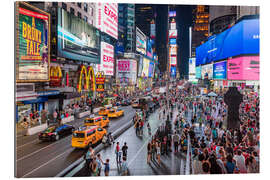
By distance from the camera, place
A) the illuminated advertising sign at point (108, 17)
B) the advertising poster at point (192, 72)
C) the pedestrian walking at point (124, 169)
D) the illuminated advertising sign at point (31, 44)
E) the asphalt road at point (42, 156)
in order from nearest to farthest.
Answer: the asphalt road at point (42, 156) → the pedestrian walking at point (124, 169) → the illuminated advertising sign at point (31, 44) → the illuminated advertising sign at point (108, 17) → the advertising poster at point (192, 72)

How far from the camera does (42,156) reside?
10898 mm

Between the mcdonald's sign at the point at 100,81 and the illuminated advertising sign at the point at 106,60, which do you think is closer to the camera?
the mcdonald's sign at the point at 100,81

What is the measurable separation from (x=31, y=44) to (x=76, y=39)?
7.17 m

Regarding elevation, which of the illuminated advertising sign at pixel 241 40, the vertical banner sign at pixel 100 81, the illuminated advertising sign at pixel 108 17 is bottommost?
the vertical banner sign at pixel 100 81

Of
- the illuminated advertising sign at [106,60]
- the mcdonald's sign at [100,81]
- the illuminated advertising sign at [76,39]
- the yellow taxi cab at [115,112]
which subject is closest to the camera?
the illuminated advertising sign at [76,39]

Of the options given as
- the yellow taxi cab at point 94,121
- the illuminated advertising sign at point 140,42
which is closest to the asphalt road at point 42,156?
the yellow taxi cab at point 94,121

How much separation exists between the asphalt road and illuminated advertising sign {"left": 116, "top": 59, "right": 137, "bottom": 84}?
19.7 m

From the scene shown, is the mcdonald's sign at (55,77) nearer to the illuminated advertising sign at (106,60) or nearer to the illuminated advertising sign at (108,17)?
the illuminated advertising sign at (106,60)

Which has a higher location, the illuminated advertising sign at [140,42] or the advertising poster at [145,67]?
the illuminated advertising sign at [140,42]

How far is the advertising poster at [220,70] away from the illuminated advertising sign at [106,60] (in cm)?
1157

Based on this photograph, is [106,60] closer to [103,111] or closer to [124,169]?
[103,111]

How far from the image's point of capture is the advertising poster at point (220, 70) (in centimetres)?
2058
